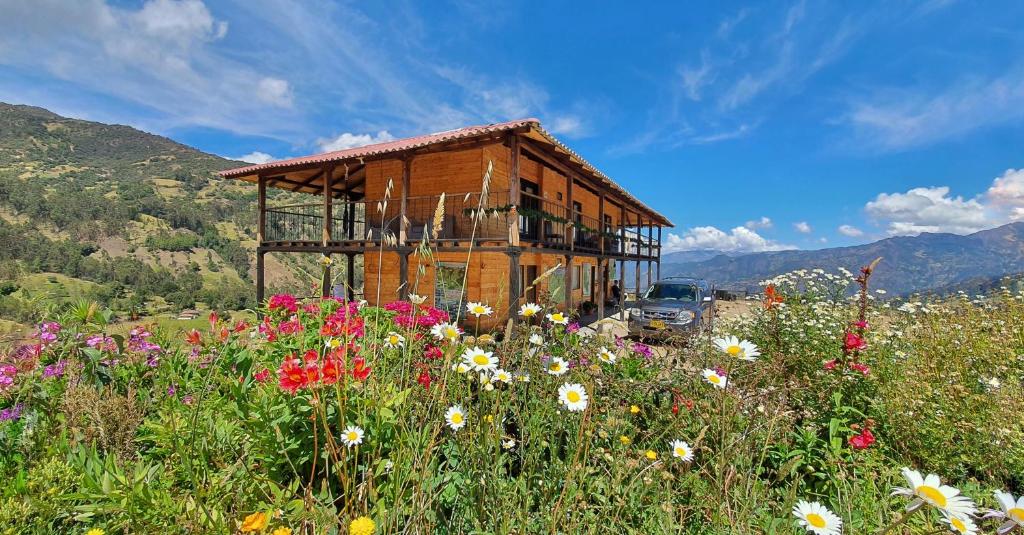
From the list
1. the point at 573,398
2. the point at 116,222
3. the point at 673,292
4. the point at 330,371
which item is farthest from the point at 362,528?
the point at 116,222

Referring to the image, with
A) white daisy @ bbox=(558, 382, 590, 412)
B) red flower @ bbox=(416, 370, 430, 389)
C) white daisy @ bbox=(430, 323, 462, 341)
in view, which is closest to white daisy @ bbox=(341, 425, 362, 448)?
white daisy @ bbox=(430, 323, 462, 341)

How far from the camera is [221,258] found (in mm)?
39844

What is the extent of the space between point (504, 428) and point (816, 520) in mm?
1300

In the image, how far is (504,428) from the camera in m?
2.04

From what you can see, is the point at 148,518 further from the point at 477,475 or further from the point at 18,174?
the point at 18,174

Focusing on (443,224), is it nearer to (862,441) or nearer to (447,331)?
(447,331)

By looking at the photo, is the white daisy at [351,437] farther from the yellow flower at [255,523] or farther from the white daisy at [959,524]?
the white daisy at [959,524]

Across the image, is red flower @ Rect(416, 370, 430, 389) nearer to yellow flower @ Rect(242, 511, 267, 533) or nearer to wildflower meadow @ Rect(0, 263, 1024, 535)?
wildflower meadow @ Rect(0, 263, 1024, 535)

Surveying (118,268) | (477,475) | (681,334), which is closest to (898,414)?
(681,334)

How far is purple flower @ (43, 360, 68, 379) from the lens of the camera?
247 centimetres

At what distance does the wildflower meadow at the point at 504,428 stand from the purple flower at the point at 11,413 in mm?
27

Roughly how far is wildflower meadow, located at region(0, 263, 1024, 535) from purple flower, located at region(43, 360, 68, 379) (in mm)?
19

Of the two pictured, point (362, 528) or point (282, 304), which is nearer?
point (362, 528)

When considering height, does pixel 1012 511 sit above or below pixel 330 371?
below
